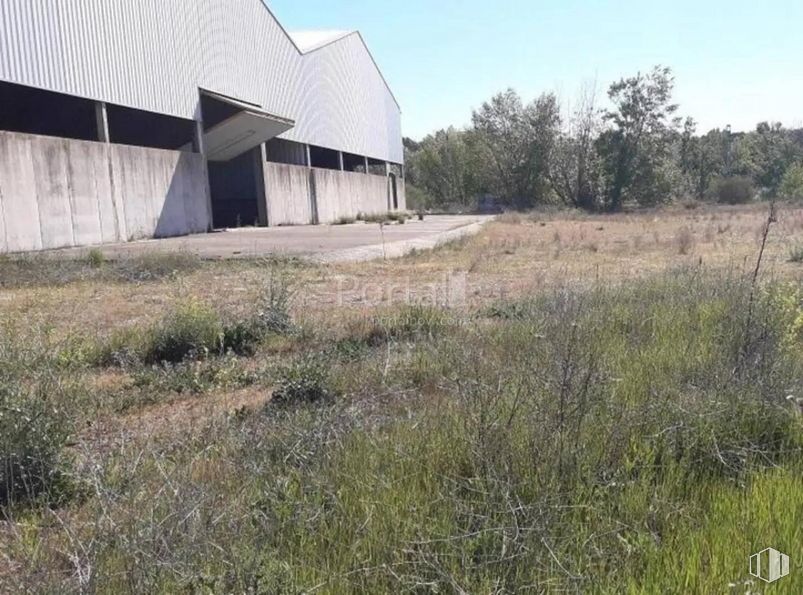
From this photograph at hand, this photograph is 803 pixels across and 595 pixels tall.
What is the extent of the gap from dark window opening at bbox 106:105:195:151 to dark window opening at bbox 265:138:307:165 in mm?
6887

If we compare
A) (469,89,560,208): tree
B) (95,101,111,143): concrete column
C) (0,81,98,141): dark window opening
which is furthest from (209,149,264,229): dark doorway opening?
(469,89,560,208): tree

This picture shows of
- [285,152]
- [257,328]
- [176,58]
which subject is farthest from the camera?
[285,152]

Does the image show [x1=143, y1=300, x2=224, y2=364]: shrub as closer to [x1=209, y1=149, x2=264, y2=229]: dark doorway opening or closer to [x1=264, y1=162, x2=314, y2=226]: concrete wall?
[x1=264, y1=162, x2=314, y2=226]: concrete wall

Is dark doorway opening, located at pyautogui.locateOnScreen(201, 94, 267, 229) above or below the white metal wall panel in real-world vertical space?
below

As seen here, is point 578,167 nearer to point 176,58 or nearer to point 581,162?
point 581,162

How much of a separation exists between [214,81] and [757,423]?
27593 mm

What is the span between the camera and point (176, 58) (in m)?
24.0

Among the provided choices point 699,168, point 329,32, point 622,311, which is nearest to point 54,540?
point 622,311

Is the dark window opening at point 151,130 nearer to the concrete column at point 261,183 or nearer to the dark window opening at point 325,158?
the concrete column at point 261,183

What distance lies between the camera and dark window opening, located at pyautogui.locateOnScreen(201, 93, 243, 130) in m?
27.7

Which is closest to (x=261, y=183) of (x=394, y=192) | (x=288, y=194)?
(x=288, y=194)

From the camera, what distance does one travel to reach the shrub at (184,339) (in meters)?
5.86

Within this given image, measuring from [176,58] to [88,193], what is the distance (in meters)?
7.49

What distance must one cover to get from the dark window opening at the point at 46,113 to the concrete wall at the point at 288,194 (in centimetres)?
946
